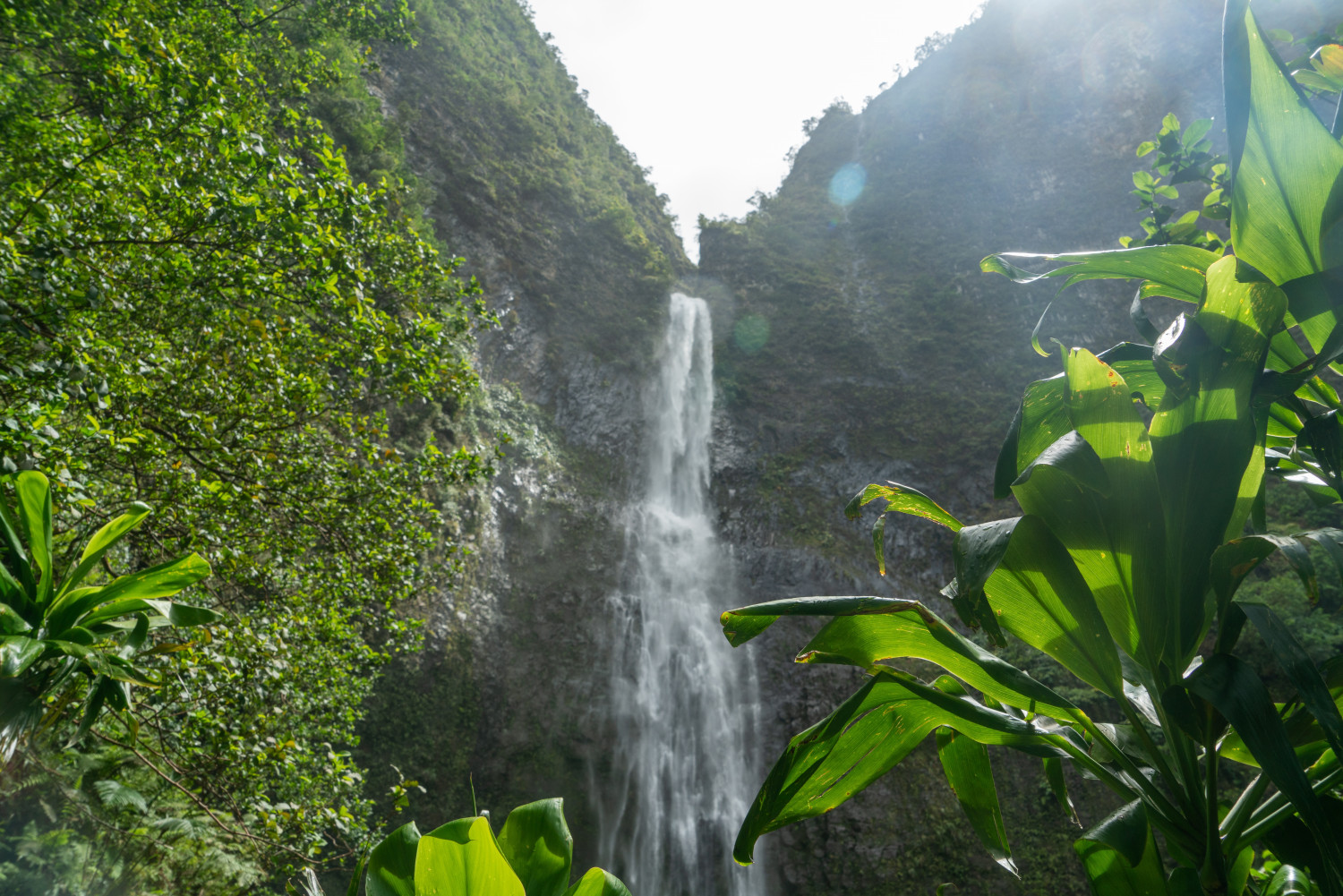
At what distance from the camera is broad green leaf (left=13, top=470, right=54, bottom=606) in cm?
165

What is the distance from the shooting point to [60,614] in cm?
165

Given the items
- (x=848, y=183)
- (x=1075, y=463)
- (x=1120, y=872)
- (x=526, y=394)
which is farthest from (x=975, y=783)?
(x=848, y=183)

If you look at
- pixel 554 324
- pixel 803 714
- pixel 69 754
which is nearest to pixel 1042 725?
pixel 69 754

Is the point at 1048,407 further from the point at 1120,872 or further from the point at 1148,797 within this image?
the point at 1120,872

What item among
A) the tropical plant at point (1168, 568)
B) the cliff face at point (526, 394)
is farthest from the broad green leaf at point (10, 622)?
the cliff face at point (526, 394)

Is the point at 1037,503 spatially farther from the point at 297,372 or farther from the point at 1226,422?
the point at 297,372

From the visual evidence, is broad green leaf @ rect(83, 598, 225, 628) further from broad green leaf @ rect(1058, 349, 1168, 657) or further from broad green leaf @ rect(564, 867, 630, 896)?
broad green leaf @ rect(1058, 349, 1168, 657)

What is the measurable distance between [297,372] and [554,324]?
1215 centimetres

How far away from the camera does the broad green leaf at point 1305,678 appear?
725mm

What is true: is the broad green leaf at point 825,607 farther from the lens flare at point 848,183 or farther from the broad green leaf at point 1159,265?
the lens flare at point 848,183

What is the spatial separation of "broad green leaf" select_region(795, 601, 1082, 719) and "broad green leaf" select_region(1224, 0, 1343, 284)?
0.72 meters

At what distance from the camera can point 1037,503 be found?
99 cm

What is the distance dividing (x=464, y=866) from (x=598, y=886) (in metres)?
0.19

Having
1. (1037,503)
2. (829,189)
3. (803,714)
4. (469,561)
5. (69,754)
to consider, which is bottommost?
(803,714)
